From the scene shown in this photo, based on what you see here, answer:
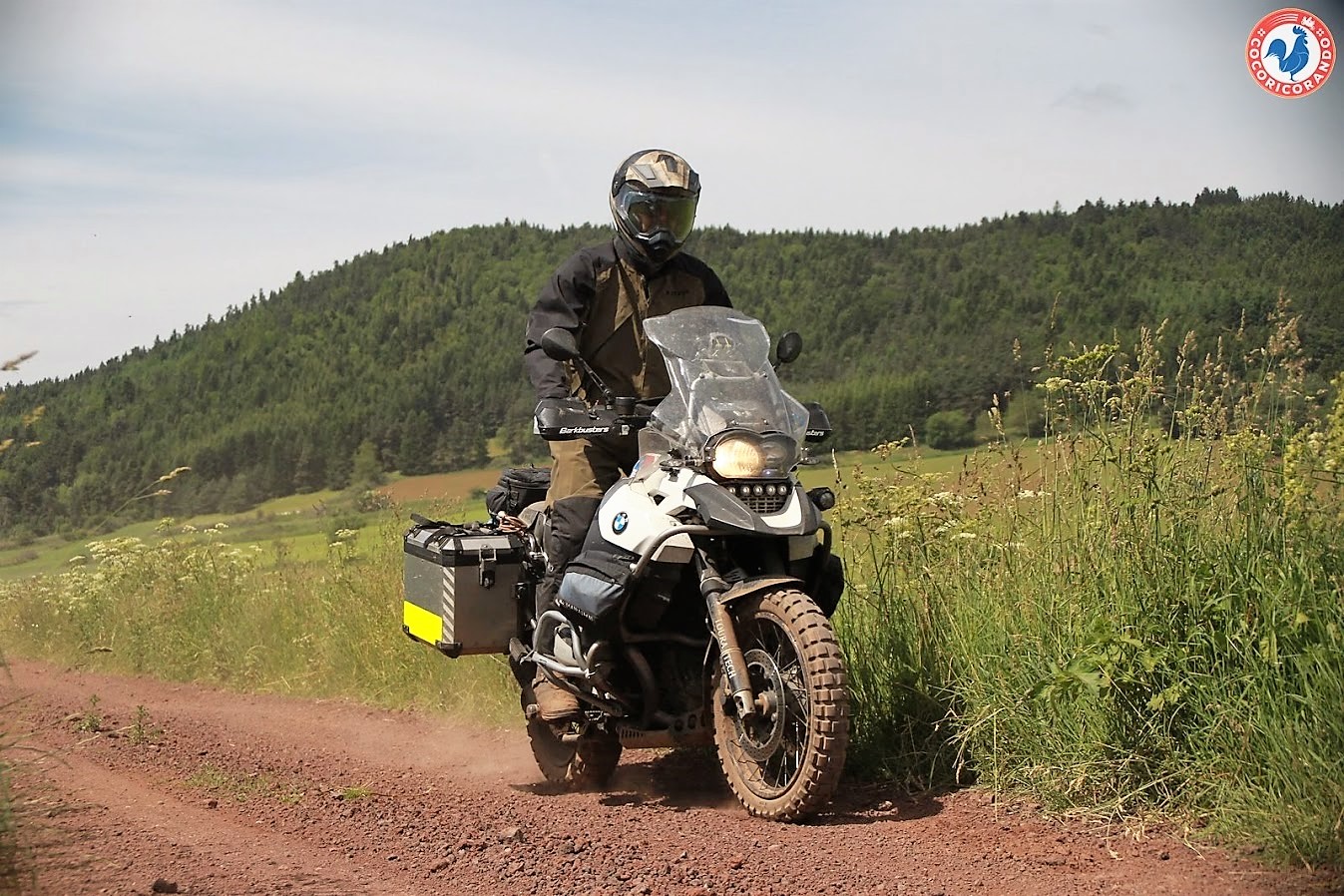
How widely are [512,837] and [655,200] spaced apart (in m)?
2.85

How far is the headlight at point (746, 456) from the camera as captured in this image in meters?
5.26

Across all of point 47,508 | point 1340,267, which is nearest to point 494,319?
point 47,508

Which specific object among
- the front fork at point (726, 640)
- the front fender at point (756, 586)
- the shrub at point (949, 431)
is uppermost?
the shrub at point (949, 431)

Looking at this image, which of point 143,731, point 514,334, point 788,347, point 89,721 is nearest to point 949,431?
point 788,347

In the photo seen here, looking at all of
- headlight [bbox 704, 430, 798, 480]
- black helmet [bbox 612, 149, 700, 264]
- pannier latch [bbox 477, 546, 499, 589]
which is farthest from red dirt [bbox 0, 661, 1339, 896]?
black helmet [bbox 612, 149, 700, 264]

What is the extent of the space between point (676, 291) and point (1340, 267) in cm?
462

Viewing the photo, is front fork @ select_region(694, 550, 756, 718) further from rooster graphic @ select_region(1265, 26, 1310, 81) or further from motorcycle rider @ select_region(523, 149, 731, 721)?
rooster graphic @ select_region(1265, 26, 1310, 81)

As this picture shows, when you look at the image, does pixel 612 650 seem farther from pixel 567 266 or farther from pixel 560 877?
pixel 567 266

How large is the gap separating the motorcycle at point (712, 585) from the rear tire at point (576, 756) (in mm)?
57

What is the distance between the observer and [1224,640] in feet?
15.4

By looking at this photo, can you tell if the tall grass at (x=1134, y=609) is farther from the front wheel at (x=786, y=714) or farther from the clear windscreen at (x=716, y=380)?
the clear windscreen at (x=716, y=380)

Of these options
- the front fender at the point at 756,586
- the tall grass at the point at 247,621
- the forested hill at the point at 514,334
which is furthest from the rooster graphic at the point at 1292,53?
the tall grass at the point at 247,621

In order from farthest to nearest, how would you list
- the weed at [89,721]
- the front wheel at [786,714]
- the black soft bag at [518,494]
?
the weed at [89,721] → the black soft bag at [518,494] → the front wheel at [786,714]

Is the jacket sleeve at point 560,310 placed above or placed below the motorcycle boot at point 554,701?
above
